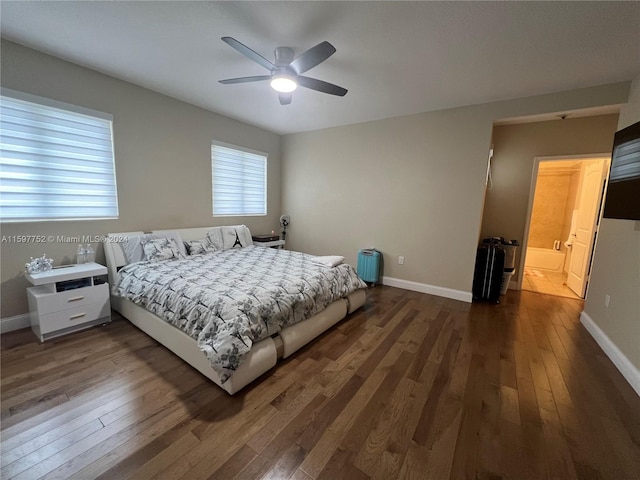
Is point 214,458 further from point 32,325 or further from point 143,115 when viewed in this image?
point 143,115

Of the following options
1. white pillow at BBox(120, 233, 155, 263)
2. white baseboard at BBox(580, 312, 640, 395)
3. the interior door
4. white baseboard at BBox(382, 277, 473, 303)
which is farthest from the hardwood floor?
the interior door

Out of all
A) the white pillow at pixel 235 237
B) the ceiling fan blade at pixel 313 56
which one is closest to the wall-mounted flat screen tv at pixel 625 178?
the ceiling fan blade at pixel 313 56

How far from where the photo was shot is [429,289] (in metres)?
3.97

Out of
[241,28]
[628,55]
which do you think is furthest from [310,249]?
[628,55]

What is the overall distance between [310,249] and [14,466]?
4.31m

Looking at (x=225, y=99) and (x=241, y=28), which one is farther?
(x=225, y=99)

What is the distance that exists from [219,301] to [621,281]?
3.65 meters

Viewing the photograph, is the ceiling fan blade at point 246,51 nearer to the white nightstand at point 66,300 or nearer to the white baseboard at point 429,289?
the white nightstand at point 66,300

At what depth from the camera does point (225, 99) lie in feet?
11.6

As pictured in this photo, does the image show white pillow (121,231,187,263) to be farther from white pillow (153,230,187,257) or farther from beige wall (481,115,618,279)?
beige wall (481,115,618,279)

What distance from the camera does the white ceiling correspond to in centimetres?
184

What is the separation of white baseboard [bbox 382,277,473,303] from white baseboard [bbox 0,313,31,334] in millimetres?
4454

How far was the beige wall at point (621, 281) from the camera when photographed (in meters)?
2.17

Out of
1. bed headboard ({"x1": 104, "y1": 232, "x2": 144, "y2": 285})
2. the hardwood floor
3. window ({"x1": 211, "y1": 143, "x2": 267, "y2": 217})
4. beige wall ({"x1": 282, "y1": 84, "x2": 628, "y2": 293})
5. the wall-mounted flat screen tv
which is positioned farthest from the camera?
window ({"x1": 211, "y1": 143, "x2": 267, "y2": 217})
